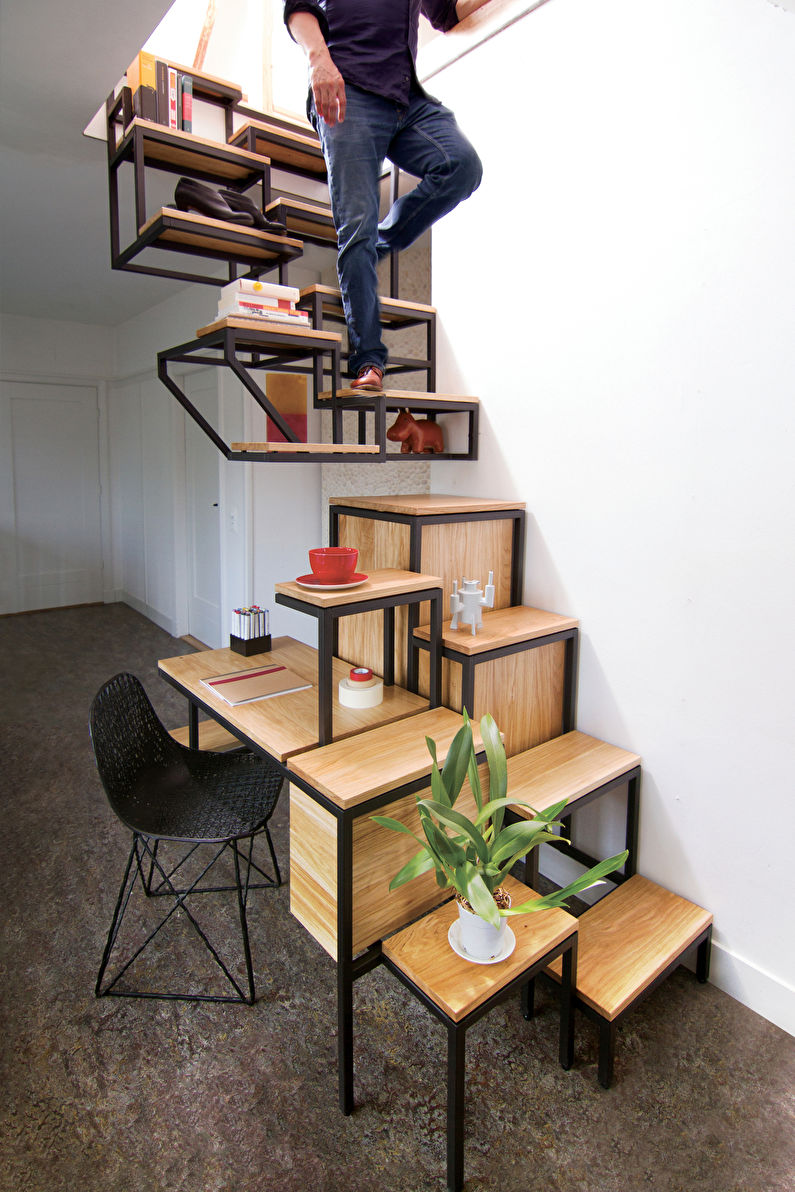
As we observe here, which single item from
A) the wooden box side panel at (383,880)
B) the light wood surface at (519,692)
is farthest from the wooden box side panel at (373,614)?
the wooden box side panel at (383,880)

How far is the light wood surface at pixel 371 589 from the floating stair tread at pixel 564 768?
640 mm

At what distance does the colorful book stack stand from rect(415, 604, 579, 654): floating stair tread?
2.01m

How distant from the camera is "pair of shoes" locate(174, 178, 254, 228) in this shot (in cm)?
228

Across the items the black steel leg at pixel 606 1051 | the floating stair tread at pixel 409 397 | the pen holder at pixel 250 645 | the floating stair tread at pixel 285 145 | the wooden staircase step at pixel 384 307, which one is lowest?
the black steel leg at pixel 606 1051

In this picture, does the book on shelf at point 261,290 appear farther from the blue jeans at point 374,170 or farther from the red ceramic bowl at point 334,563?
the red ceramic bowl at point 334,563

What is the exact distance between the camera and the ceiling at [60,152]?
77.7 inches

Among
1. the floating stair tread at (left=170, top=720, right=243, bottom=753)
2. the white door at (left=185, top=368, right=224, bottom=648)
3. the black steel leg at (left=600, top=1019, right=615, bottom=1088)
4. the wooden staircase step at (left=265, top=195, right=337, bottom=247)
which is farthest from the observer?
the white door at (left=185, top=368, right=224, bottom=648)

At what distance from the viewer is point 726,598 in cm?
194

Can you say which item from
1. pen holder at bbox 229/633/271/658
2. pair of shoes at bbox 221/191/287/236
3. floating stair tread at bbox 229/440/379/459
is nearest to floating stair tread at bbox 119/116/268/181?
pair of shoes at bbox 221/191/287/236

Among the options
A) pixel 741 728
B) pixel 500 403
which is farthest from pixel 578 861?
pixel 500 403

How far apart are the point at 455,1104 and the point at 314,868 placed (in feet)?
1.87

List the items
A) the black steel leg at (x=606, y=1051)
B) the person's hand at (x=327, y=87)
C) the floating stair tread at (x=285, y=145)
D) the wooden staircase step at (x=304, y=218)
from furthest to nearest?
1. the floating stair tread at (x=285, y=145)
2. the wooden staircase step at (x=304, y=218)
3. the person's hand at (x=327, y=87)
4. the black steel leg at (x=606, y=1051)

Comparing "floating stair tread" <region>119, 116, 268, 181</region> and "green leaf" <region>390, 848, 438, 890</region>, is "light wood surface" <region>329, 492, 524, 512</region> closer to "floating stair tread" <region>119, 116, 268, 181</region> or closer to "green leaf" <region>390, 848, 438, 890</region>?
"green leaf" <region>390, 848, 438, 890</region>

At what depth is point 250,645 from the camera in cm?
262
